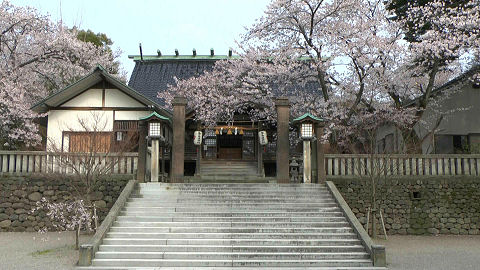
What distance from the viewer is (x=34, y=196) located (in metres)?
13.9

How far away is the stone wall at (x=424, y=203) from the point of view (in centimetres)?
1375

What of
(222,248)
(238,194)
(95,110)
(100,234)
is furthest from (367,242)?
(95,110)

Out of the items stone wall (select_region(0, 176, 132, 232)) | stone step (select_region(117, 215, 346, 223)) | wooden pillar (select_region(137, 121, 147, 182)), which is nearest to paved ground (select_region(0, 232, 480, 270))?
stone wall (select_region(0, 176, 132, 232))

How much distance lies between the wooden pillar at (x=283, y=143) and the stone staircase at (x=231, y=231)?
1026 millimetres

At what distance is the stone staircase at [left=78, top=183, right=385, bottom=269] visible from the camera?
31.6 ft

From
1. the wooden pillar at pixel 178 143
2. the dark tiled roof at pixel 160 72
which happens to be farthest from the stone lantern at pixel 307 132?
the dark tiled roof at pixel 160 72

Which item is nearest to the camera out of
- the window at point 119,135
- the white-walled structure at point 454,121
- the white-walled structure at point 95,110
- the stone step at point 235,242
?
the stone step at point 235,242

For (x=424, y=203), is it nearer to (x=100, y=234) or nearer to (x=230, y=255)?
(x=230, y=255)

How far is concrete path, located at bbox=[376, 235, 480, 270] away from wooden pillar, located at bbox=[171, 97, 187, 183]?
6679mm

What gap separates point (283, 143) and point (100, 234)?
6962 mm

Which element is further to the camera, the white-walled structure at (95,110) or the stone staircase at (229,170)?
the white-walled structure at (95,110)

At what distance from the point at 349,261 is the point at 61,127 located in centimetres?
1382

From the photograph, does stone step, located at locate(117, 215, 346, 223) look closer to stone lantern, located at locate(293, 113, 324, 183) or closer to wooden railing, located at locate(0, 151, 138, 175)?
wooden railing, located at locate(0, 151, 138, 175)

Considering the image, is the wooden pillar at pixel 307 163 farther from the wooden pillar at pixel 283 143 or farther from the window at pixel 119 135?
the window at pixel 119 135
